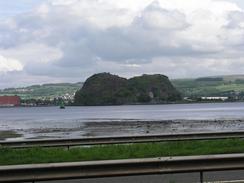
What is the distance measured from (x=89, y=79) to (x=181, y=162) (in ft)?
625

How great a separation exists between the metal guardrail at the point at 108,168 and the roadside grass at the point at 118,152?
7.08 metres

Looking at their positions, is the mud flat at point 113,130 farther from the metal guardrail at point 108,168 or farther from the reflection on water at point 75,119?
the metal guardrail at point 108,168

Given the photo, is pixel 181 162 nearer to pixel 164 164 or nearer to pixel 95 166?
pixel 164 164

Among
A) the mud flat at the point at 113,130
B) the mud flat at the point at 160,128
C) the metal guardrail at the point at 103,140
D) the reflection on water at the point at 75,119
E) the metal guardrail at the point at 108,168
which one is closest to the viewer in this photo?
the metal guardrail at the point at 108,168

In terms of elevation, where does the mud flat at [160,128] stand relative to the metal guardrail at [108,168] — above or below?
below

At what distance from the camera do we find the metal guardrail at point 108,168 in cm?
870

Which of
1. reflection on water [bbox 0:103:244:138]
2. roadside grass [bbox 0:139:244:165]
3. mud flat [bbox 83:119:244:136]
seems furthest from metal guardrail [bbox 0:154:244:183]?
reflection on water [bbox 0:103:244:138]

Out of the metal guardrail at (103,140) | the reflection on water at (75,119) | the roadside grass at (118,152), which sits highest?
the metal guardrail at (103,140)

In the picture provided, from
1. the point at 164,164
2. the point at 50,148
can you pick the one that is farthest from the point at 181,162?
the point at 50,148

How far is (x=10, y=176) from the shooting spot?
8.67 meters

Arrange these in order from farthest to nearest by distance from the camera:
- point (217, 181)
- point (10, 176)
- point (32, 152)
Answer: point (32, 152)
point (217, 181)
point (10, 176)

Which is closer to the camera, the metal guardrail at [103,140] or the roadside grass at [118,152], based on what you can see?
the roadside grass at [118,152]

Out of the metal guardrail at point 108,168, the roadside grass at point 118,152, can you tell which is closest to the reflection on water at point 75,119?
the roadside grass at point 118,152

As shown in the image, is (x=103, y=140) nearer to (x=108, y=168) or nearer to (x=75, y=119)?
(x=108, y=168)
